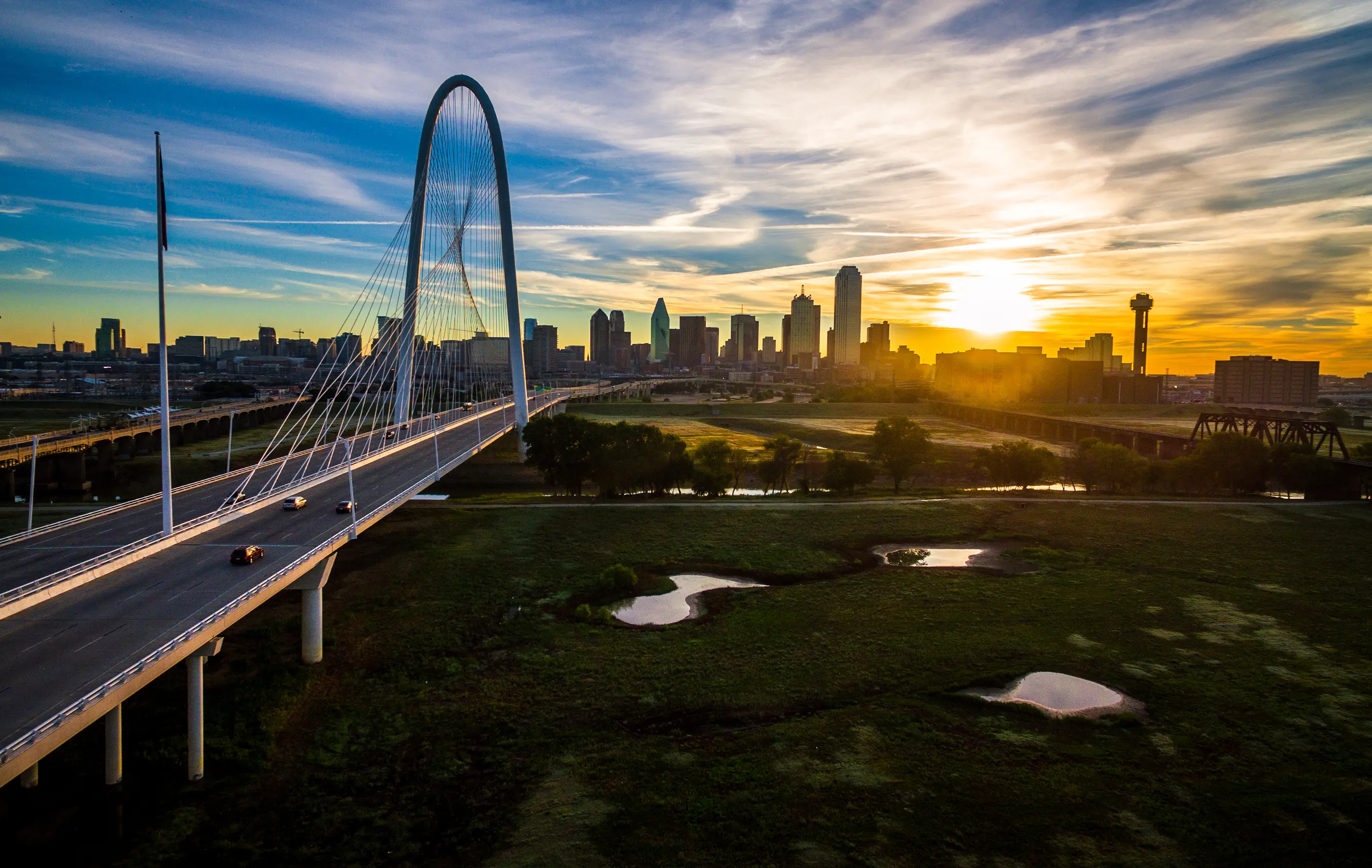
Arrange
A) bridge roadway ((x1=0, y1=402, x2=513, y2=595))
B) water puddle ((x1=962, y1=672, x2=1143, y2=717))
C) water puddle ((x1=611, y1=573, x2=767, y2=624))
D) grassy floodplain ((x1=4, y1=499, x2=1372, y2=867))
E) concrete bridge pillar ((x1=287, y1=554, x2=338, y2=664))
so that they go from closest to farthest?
grassy floodplain ((x1=4, y1=499, x2=1372, y2=867)) < water puddle ((x1=962, y1=672, x2=1143, y2=717)) < bridge roadway ((x1=0, y1=402, x2=513, y2=595)) < concrete bridge pillar ((x1=287, y1=554, x2=338, y2=664)) < water puddle ((x1=611, y1=573, x2=767, y2=624))

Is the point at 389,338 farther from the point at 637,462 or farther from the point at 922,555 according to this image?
the point at 922,555

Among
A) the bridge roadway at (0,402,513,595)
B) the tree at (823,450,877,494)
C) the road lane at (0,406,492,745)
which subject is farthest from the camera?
the tree at (823,450,877,494)

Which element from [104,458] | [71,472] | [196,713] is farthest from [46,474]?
[196,713]

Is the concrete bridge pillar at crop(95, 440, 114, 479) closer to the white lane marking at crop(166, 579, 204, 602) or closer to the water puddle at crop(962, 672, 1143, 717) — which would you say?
the white lane marking at crop(166, 579, 204, 602)

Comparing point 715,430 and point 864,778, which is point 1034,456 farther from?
point 715,430

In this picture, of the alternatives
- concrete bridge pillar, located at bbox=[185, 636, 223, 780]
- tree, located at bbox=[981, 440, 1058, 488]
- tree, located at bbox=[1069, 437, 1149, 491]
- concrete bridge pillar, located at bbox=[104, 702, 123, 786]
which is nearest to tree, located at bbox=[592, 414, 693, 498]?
tree, located at bbox=[981, 440, 1058, 488]

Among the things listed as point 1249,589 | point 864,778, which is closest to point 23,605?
point 864,778
